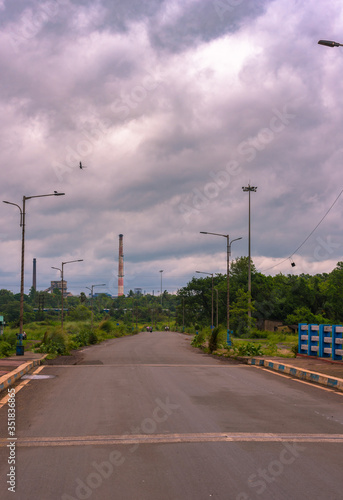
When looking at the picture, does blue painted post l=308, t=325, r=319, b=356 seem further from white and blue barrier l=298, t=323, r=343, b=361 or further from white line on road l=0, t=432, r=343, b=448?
white line on road l=0, t=432, r=343, b=448

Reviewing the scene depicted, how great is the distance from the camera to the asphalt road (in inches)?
217

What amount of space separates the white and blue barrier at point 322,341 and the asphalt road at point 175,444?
8506 mm

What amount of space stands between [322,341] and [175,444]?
16961mm

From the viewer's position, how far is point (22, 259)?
27.7 m

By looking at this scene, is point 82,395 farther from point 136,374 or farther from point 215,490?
point 215,490

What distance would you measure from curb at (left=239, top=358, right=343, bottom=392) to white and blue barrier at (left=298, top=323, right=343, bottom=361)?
295 cm

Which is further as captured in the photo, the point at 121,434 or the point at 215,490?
the point at 121,434

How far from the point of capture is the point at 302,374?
1664cm

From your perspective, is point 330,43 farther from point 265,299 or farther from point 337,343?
point 265,299

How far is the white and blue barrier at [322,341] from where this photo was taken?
69.9 feet

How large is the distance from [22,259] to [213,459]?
22.9m

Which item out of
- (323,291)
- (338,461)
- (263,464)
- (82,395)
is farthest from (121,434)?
(323,291)
